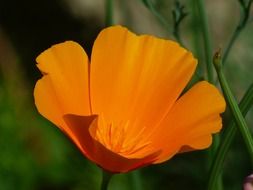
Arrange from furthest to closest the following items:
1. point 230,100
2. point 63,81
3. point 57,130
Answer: point 57,130, point 63,81, point 230,100

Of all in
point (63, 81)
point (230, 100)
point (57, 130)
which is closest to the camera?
point (230, 100)

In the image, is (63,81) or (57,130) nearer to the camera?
(63,81)

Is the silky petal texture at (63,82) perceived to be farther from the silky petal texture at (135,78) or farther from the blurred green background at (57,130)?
the blurred green background at (57,130)

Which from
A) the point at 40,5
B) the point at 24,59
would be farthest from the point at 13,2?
the point at 24,59

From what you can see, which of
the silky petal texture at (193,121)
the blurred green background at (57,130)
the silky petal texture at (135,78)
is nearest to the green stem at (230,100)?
the silky petal texture at (193,121)

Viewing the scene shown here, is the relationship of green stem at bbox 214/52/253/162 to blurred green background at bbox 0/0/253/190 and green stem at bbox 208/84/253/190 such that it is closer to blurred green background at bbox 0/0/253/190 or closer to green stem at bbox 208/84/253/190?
green stem at bbox 208/84/253/190

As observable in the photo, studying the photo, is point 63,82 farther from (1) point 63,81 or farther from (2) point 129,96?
(2) point 129,96

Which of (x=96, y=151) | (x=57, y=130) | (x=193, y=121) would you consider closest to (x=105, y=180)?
(x=96, y=151)

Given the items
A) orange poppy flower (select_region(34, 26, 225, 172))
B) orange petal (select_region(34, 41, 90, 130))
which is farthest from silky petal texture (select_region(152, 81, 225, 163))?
orange petal (select_region(34, 41, 90, 130))
